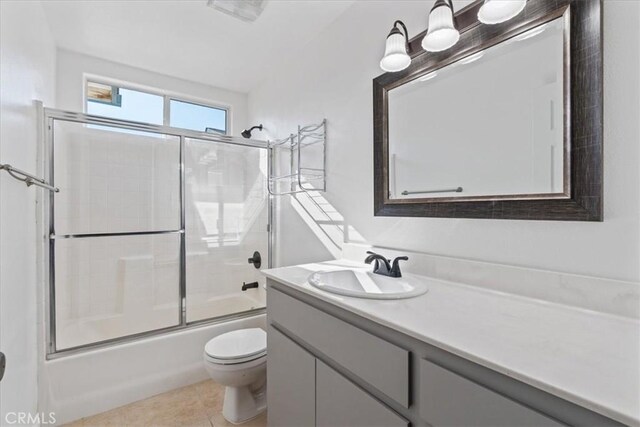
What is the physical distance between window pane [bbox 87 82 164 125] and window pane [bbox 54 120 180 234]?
1.59ft

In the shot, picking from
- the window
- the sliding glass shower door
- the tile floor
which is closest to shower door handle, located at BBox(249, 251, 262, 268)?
the sliding glass shower door

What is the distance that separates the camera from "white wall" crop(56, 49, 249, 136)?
7.99ft

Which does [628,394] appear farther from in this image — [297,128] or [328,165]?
[297,128]

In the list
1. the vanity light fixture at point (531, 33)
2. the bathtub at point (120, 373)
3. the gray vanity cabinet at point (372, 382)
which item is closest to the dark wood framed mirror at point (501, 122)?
the vanity light fixture at point (531, 33)

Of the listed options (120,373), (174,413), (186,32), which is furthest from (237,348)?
(186,32)

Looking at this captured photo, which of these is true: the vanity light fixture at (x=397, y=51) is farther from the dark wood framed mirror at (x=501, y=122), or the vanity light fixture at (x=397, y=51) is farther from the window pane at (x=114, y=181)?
the window pane at (x=114, y=181)

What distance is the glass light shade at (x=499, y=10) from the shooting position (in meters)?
1.03

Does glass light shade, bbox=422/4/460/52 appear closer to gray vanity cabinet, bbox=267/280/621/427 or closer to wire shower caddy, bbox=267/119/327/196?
wire shower caddy, bbox=267/119/327/196

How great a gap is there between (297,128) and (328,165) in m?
0.54

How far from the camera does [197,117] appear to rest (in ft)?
10.4

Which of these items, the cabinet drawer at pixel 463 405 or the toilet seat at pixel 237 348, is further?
the toilet seat at pixel 237 348

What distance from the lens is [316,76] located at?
2.14 m

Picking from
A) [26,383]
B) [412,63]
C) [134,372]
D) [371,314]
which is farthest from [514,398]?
[134,372]

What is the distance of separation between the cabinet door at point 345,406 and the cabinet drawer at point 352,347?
0.17 ft
